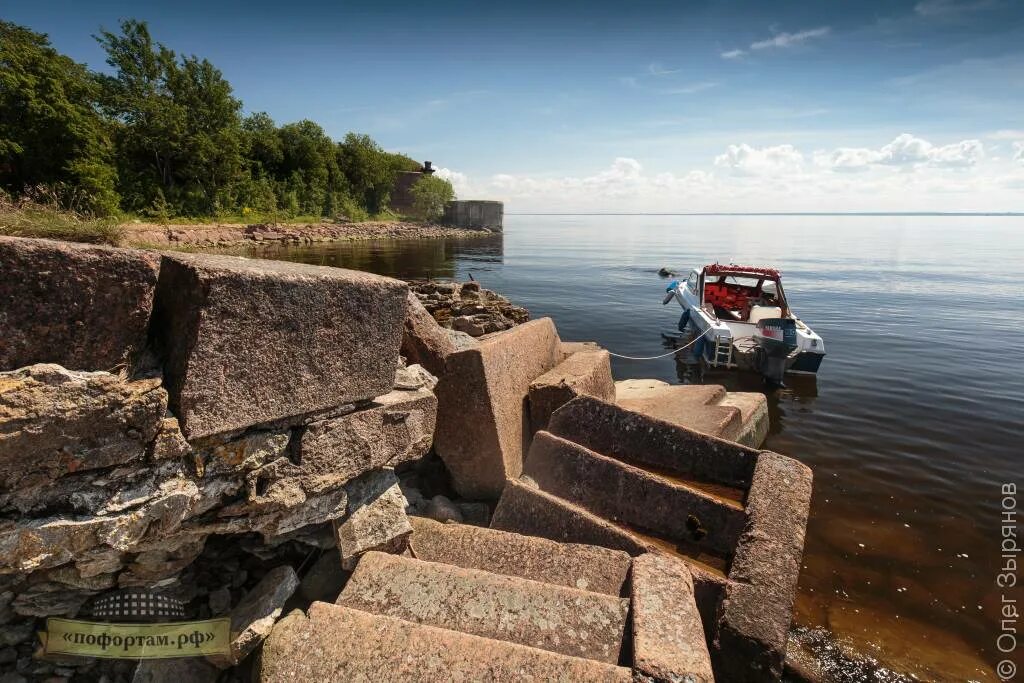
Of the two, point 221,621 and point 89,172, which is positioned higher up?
point 89,172

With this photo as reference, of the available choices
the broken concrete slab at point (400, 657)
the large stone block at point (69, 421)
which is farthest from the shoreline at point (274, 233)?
the broken concrete slab at point (400, 657)

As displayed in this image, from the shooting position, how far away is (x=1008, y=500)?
7.12 metres

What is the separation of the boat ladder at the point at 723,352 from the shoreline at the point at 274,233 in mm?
22256

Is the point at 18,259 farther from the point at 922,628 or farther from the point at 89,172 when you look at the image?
the point at 89,172

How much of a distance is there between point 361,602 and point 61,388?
60.3 inches

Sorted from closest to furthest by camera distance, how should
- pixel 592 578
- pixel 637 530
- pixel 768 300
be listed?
pixel 592 578 → pixel 637 530 → pixel 768 300

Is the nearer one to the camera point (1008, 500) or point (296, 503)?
point (296, 503)

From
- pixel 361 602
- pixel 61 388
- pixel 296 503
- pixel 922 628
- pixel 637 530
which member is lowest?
pixel 922 628

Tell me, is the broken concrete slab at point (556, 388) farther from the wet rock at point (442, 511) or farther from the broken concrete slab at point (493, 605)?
the broken concrete slab at point (493, 605)

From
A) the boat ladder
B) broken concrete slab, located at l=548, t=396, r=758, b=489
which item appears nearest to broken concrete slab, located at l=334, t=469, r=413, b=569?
broken concrete slab, located at l=548, t=396, r=758, b=489

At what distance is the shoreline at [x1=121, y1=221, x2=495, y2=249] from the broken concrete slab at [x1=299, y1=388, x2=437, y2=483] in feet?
77.3

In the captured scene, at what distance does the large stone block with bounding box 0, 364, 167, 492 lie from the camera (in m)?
1.68

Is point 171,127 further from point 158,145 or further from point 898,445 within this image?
point 898,445

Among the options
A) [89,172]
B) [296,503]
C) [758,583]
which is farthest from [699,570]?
[89,172]
